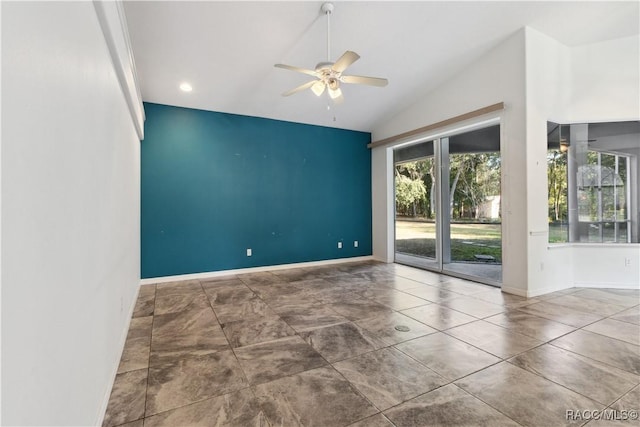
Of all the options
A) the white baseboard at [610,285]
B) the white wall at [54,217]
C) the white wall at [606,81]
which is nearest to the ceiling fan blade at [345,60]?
the white wall at [54,217]

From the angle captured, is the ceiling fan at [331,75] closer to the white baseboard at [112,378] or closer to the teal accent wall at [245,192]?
the teal accent wall at [245,192]

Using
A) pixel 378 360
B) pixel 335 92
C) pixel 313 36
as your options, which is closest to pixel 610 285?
pixel 378 360

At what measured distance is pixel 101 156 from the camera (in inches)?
80.4

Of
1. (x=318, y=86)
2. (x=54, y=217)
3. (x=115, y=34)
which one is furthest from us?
(x=318, y=86)

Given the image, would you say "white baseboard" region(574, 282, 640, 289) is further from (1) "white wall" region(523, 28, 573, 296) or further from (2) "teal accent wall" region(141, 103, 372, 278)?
(2) "teal accent wall" region(141, 103, 372, 278)

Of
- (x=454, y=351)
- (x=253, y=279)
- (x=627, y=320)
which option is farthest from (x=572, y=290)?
(x=253, y=279)

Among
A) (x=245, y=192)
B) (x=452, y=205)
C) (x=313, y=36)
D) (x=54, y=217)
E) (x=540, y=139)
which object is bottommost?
(x=54, y=217)

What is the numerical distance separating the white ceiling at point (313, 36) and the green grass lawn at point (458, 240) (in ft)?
8.76

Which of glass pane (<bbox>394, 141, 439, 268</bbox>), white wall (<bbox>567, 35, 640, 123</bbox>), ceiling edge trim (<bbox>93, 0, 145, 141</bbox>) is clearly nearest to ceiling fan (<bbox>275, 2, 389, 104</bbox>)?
ceiling edge trim (<bbox>93, 0, 145, 141</bbox>)

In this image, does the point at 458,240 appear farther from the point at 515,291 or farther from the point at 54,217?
the point at 54,217

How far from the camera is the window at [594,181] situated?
457 centimetres

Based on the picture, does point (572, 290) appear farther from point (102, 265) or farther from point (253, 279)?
point (102, 265)

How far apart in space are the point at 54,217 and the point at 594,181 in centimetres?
666

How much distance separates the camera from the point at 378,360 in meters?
2.46
